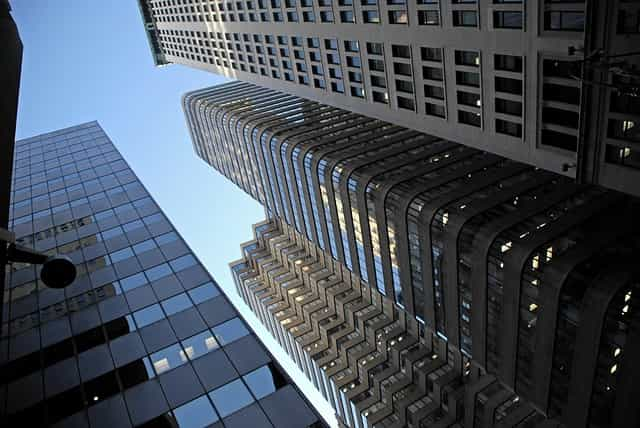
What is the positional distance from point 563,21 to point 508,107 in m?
7.97

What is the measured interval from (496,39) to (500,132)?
7240 millimetres

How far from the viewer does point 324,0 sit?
50750mm

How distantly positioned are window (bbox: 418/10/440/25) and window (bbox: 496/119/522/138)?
950 cm

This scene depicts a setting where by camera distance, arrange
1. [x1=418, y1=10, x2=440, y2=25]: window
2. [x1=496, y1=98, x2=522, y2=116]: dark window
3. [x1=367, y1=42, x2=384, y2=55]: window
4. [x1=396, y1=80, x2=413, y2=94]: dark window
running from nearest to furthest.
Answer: [x1=496, y1=98, x2=522, y2=116]: dark window, [x1=418, y1=10, x2=440, y2=25]: window, [x1=396, y1=80, x2=413, y2=94]: dark window, [x1=367, y1=42, x2=384, y2=55]: window

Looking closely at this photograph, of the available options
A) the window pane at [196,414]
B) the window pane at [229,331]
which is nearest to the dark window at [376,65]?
the window pane at [229,331]

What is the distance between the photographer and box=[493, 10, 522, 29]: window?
3237 cm

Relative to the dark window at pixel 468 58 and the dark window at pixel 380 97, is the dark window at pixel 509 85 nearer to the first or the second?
the dark window at pixel 468 58

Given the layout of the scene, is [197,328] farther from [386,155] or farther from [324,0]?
[386,155]

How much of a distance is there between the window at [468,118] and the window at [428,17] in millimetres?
7620

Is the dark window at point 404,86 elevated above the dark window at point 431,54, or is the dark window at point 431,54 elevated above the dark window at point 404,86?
the dark window at point 431,54

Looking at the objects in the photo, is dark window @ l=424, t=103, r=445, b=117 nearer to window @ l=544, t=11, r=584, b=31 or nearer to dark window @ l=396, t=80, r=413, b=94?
dark window @ l=396, t=80, r=413, b=94

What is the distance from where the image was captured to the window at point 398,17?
136ft

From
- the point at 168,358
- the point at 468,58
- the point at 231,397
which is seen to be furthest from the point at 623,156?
the point at 168,358

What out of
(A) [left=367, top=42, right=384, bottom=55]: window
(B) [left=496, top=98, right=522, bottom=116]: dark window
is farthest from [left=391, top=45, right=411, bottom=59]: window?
(B) [left=496, top=98, right=522, bottom=116]: dark window
